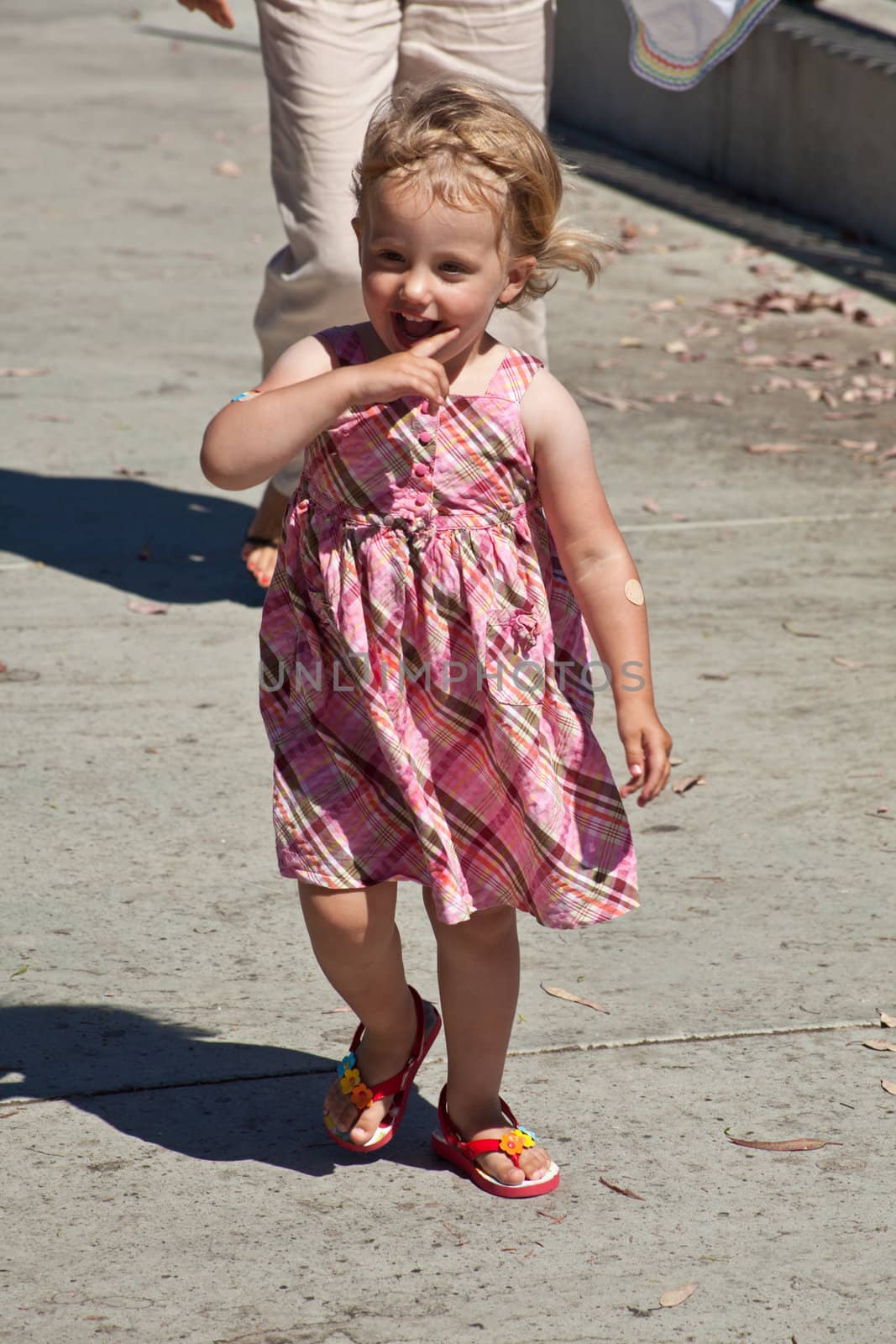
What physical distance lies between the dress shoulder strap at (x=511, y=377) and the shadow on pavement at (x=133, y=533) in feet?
7.74

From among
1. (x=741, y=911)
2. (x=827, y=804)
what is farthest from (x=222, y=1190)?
(x=827, y=804)

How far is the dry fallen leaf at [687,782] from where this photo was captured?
394 centimetres

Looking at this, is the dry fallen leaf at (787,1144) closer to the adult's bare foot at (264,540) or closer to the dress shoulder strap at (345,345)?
the dress shoulder strap at (345,345)

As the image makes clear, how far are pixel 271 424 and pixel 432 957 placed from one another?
1243 mm

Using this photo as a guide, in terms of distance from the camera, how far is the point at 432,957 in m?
3.31

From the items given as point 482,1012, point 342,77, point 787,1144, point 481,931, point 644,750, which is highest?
point 342,77

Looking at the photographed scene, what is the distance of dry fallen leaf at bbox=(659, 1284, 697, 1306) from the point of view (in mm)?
2416

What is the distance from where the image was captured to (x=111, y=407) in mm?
6445

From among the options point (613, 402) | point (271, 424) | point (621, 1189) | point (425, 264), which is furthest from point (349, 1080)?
point (613, 402)

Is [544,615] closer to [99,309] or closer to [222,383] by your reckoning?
[222,383]

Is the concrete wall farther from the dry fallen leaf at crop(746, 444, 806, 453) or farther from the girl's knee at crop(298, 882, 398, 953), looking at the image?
the girl's knee at crop(298, 882, 398, 953)

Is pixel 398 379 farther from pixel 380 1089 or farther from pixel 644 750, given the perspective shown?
pixel 380 1089

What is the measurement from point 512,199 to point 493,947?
1046 mm

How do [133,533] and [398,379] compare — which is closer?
[398,379]
